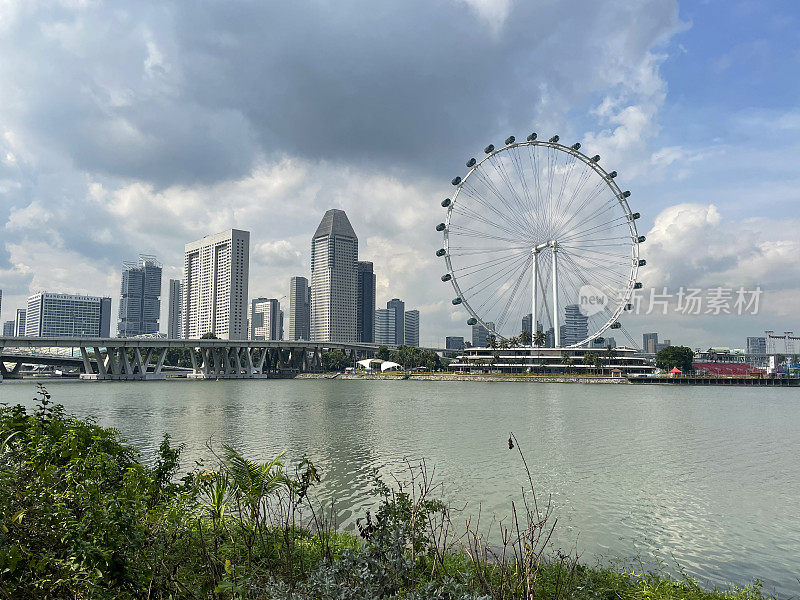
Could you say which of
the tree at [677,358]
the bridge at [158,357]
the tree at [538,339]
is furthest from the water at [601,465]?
the tree at [677,358]

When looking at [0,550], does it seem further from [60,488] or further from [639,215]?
[639,215]

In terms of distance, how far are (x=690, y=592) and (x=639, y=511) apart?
27.3 ft

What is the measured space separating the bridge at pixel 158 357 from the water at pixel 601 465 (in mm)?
83808

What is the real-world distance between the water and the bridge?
3300 inches

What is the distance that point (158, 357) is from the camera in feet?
550

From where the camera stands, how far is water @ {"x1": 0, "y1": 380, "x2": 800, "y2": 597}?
12.3 meters

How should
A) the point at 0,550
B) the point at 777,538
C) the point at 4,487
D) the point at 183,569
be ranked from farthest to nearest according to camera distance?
the point at 777,538 → the point at 183,569 → the point at 4,487 → the point at 0,550

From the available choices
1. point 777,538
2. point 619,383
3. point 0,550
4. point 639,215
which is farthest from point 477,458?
point 619,383

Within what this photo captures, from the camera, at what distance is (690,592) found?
7301 millimetres

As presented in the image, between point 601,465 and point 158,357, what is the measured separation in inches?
6648

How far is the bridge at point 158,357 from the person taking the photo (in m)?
118

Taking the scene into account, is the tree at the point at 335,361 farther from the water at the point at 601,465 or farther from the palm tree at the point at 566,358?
Answer: the water at the point at 601,465

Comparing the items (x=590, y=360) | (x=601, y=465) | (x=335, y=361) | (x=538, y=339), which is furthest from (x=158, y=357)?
(x=601, y=465)

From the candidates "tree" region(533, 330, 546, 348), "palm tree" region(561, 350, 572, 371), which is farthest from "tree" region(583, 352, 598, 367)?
"tree" region(533, 330, 546, 348)
